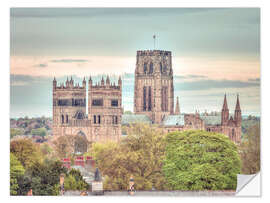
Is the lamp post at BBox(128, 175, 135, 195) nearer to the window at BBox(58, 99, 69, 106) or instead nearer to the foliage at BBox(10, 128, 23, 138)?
the foliage at BBox(10, 128, 23, 138)

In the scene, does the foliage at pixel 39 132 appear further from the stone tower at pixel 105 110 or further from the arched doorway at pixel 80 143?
the stone tower at pixel 105 110

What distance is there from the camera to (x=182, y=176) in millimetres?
31078

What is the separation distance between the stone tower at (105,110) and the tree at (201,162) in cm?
400

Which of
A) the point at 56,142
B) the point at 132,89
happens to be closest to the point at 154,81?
the point at 132,89

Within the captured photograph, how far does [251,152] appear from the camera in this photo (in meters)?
31.8

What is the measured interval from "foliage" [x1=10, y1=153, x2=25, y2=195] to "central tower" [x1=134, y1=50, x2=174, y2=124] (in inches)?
257

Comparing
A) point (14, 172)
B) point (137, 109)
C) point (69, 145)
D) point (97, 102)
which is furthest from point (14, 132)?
point (137, 109)

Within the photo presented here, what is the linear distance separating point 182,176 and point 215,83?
4.09 metres

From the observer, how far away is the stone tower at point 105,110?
118ft

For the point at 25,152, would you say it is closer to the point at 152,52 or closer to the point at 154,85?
the point at 152,52

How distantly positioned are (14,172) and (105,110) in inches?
296

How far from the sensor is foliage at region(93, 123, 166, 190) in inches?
1239

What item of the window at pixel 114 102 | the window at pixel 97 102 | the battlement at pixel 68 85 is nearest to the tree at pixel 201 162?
the battlement at pixel 68 85
